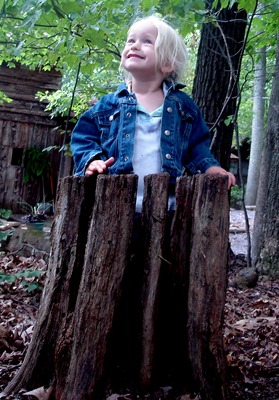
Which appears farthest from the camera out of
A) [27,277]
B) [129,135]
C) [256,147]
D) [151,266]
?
[256,147]

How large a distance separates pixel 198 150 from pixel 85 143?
0.70 m

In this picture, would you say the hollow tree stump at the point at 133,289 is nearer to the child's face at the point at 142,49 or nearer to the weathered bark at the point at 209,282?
the weathered bark at the point at 209,282

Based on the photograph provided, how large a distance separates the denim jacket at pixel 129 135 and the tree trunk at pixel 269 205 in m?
3.79

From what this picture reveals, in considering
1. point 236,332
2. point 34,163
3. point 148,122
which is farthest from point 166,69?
point 34,163

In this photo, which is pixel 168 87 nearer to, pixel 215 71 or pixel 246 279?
pixel 215 71

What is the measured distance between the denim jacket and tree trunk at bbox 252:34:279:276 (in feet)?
12.4

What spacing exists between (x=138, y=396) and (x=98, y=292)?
591 millimetres

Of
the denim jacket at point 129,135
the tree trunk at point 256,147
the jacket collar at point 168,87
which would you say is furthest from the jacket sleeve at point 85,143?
the tree trunk at point 256,147

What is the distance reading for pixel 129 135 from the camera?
2676 mm

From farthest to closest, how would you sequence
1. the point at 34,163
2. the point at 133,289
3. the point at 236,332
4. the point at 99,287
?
the point at 34,163
the point at 236,332
the point at 133,289
the point at 99,287

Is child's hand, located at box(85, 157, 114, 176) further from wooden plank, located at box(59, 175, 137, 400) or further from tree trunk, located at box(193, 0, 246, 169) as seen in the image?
tree trunk, located at box(193, 0, 246, 169)

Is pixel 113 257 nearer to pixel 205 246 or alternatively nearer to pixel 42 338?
pixel 205 246

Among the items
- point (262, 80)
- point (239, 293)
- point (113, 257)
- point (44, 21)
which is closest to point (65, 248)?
point (113, 257)

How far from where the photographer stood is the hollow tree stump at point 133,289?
230cm
